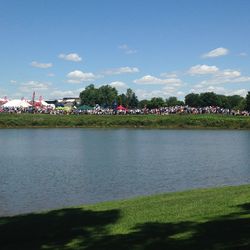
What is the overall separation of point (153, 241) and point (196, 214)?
297 cm

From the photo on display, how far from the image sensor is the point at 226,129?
286 ft

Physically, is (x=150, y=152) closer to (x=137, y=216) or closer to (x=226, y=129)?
(x=137, y=216)

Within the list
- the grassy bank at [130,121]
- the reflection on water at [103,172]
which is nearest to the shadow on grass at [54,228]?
the reflection on water at [103,172]

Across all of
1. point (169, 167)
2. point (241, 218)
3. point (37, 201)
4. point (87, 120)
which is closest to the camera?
point (241, 218)

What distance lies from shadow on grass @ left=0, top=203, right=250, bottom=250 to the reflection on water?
587 centimetres

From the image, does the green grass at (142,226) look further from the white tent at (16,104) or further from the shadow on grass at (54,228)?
the white tent at (16,104)

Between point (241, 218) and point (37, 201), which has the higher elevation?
point (241, 218)

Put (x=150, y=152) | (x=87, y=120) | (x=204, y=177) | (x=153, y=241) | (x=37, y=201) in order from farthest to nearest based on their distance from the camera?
1. (x=87, y=120)
2. (x=150, y=152)
3. (x=204, y=177)
4. (x=37, y=201)
5. (x=153, y=241)

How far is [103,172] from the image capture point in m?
30.7

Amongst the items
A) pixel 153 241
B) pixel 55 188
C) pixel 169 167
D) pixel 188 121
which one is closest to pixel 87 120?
pixel 188 121

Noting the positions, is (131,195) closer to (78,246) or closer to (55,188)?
(55,188)

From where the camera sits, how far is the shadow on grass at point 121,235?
9.83 metres

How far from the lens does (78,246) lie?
35.7 ft

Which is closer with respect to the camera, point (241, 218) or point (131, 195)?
point (241, 218)
